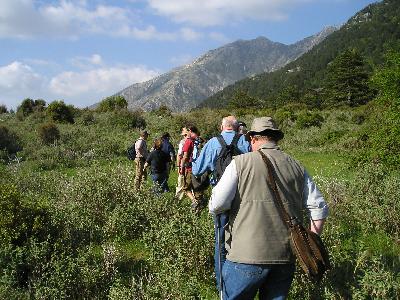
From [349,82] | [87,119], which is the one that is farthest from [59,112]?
[349,82]

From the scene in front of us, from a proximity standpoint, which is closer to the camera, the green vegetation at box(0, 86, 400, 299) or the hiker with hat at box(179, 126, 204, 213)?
the green vegetation at box(0, 86, 400, 299)

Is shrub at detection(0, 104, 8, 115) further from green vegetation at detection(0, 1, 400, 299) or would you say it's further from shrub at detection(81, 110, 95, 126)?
green vegetation at detection(0, 1, 400, 299)

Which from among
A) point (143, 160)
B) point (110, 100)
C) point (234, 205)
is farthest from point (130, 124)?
point (234, 205)

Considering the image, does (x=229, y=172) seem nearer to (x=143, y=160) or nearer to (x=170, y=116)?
(x=143, y=160)

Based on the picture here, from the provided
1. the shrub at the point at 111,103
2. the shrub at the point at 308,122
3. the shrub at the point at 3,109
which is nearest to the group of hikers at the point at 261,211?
the shrub at the point at 308,122

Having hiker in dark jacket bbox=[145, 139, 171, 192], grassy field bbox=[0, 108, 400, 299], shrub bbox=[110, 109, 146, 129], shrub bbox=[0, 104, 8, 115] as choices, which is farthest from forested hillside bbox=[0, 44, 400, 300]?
shrub bbox=[0, 104, 8, 115]

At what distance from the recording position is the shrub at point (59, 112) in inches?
1296

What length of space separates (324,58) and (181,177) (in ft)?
444

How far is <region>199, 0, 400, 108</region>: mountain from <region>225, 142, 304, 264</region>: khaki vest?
76702 mm

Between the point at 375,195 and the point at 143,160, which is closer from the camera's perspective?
the point at 375,195

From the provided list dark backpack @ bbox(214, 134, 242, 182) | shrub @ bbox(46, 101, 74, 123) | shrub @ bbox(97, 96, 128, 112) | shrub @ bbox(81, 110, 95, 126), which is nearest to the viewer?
dark backpack @ bbox(214, 134, 242, 182)

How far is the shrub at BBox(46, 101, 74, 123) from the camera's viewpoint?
32.9m

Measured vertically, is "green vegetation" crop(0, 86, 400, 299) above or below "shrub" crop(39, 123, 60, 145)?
below

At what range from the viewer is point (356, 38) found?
12938 cm
